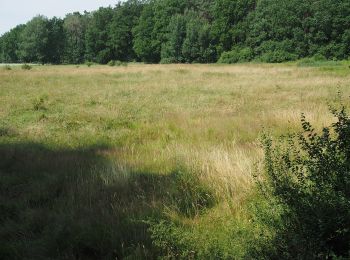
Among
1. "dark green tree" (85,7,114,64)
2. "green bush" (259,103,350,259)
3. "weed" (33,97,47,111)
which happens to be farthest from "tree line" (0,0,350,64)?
"green bush" (259,103,350,259)

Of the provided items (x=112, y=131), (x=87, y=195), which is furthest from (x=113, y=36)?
(x=87, y=195)

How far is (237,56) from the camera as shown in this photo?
69688 millimetres

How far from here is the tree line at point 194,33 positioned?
205 ft

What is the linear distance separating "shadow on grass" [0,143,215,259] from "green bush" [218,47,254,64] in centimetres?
6315

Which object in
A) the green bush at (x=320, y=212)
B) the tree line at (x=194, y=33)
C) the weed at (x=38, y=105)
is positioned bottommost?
the weed at (x=38, y=105)

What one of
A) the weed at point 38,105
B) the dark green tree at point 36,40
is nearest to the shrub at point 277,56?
the dark green tree at point 36,40

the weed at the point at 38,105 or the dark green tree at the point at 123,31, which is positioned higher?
the dark green tree at the point at 123,31

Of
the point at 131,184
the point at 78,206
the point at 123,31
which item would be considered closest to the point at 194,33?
the point at 123,31

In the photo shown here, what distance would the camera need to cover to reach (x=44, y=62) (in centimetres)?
8931

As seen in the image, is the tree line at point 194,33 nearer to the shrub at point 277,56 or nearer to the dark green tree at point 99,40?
the shrub at point 277,56

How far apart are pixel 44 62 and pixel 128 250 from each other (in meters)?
91.3

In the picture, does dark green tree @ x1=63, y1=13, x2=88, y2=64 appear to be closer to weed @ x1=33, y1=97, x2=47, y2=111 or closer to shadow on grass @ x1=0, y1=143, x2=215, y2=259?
weed @ x1=33, y1=97, x2=47, y2=111

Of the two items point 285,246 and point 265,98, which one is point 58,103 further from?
point 285,246

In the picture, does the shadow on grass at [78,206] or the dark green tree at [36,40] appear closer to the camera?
the shadow on grass at [78,206]
